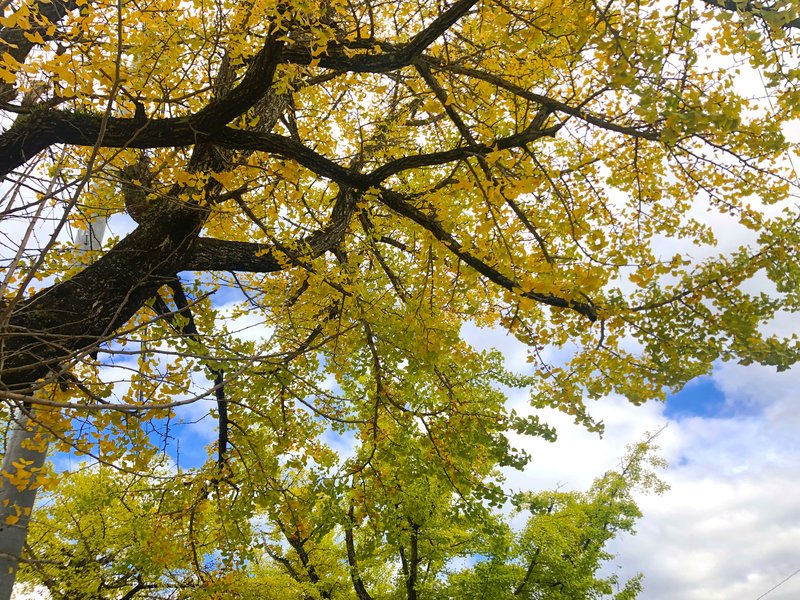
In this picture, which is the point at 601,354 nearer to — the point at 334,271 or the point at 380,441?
the point at 380,441

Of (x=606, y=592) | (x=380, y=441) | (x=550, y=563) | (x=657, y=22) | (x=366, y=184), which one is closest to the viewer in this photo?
(x=657, y=22)

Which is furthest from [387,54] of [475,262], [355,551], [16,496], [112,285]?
[355,551]

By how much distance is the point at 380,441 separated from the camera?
447cm

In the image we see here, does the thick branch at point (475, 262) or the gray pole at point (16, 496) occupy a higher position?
the thick branch at point (475, 262)

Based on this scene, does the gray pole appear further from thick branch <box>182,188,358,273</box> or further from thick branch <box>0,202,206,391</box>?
thick branch <box>182,188,358,273</box>

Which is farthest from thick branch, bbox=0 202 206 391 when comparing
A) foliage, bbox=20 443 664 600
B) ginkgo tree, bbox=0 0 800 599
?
foliage, bbox=20 443 664 600

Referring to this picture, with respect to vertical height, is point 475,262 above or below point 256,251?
below

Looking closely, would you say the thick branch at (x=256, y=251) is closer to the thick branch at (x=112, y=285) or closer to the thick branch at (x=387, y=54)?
the thick branch at (x=112, y=285)

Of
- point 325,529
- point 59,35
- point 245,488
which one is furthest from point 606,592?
point 59,35

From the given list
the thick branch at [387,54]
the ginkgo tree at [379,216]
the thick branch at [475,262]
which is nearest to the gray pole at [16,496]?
the ginkgo tree at [379,216]

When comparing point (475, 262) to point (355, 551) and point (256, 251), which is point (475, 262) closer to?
point (256, 251)

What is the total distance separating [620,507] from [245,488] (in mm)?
10660

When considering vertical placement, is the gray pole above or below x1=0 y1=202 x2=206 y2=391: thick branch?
below

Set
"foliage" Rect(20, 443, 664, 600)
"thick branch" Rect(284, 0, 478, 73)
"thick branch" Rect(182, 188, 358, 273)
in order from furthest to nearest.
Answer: "foliage" Rect(20, 443, 664, 600) < "thick branch" Rect(182, 188, 358, 273) < "thick branch" Rect(284, 0, 478, 73)
